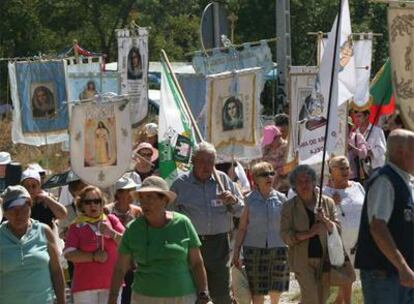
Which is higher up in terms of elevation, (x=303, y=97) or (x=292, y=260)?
(x=303, y=97)

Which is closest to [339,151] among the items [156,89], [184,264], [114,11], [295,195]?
[295,195]

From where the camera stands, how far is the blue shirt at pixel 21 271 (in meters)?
8.00

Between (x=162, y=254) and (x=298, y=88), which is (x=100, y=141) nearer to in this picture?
(x=298, y=88)

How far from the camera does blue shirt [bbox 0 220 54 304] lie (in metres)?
8.00

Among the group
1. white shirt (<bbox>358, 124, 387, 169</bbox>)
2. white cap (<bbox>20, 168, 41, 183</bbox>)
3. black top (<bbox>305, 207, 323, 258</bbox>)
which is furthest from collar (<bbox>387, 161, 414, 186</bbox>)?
white shirt (<bbox>358, 124, 387, 169</bbox>)

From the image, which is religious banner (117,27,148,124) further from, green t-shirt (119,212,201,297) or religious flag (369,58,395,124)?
green t-shirt (119,212,201,297)

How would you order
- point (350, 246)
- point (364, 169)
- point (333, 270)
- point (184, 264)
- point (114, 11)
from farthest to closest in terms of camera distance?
1. point (114, 11)
2. point (364, 169)
3. point (350, 246)
4. point (333, 270)
5. point (184, 264)

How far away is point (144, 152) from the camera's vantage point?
1285 cm

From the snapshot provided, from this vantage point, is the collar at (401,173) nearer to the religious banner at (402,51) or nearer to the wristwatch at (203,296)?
the wristwatch at (203,296)

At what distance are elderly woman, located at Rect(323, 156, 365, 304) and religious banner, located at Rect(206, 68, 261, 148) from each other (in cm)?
196

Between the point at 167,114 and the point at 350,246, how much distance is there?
2.10 metres

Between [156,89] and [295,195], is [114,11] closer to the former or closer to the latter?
[156,89]

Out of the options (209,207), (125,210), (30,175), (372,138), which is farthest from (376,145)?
(30,175)

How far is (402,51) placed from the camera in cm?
1038
